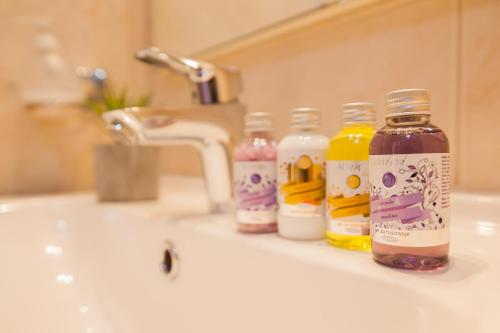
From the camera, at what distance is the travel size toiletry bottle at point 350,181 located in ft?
1.09

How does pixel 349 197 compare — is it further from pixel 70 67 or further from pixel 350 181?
pixel 70 67

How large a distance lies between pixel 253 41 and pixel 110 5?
0.45m

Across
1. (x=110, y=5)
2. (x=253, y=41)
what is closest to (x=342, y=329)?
(x=253, y=41)

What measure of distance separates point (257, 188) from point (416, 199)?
181 millimetres

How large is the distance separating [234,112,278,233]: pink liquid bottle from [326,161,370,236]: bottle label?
0.28ft

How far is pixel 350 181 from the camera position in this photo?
0.34 metres

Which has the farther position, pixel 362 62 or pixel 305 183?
pixel 362 62

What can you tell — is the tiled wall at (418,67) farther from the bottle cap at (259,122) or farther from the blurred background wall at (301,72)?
the bottle cap at (259,122)

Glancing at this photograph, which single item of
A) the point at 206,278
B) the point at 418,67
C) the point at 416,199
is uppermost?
the point at 418,67

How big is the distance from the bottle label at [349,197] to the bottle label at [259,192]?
9cm

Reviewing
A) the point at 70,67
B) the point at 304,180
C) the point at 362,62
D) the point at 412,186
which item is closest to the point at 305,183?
the point at 304,180

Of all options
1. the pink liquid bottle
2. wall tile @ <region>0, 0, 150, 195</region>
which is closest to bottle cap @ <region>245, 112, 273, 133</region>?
the pink liquid bottle

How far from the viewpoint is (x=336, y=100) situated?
1.82ft

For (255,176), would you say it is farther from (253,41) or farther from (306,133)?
(253,41)
